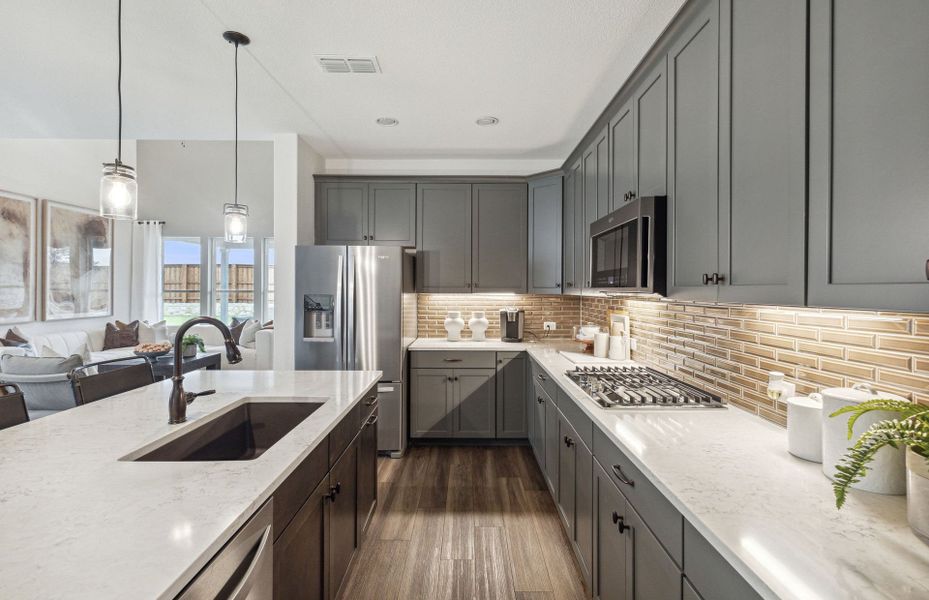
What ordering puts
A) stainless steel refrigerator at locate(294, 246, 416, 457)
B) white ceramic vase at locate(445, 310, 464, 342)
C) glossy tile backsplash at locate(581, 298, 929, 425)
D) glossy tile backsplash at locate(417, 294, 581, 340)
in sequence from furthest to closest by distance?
glossy tile backsplash at locate(417, 294, 581, 340), white ceramic vase at locate(445, 310, 464, 342), stainless steel refrigerator at locate(294, 246, 416, 457), glossy tile backsplash at locate(581, 298, 929, 425)

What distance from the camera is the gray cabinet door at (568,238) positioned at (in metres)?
3.45

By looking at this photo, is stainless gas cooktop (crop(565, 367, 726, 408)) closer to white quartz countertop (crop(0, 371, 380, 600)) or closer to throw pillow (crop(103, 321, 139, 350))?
white quartz countertop (crop(0, 371, 380, 600))

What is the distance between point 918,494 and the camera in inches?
32.2

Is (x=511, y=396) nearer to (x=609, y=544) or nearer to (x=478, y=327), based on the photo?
(x=478, y=327)

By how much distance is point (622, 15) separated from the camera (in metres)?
1.94

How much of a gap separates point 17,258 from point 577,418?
23.2 feet

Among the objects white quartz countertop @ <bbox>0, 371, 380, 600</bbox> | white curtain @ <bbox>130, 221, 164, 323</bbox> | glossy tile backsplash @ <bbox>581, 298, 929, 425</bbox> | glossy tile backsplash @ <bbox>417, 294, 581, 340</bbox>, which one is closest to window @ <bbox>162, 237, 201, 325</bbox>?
white curtain @ <bbox>130, 221, 164, 323</bbox>

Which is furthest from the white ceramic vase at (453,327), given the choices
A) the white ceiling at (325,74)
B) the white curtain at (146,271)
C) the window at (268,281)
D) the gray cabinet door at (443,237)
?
the white curtain at (146,271)

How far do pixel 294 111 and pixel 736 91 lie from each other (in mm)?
2799

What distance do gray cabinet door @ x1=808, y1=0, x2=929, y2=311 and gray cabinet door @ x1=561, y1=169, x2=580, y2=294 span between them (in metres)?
2.35

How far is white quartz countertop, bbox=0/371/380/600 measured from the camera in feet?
2.27

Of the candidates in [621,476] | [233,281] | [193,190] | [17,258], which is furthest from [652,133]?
[193,190]

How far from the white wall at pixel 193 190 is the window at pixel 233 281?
1.25 ft

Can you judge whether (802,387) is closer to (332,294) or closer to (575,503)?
(575,503)
